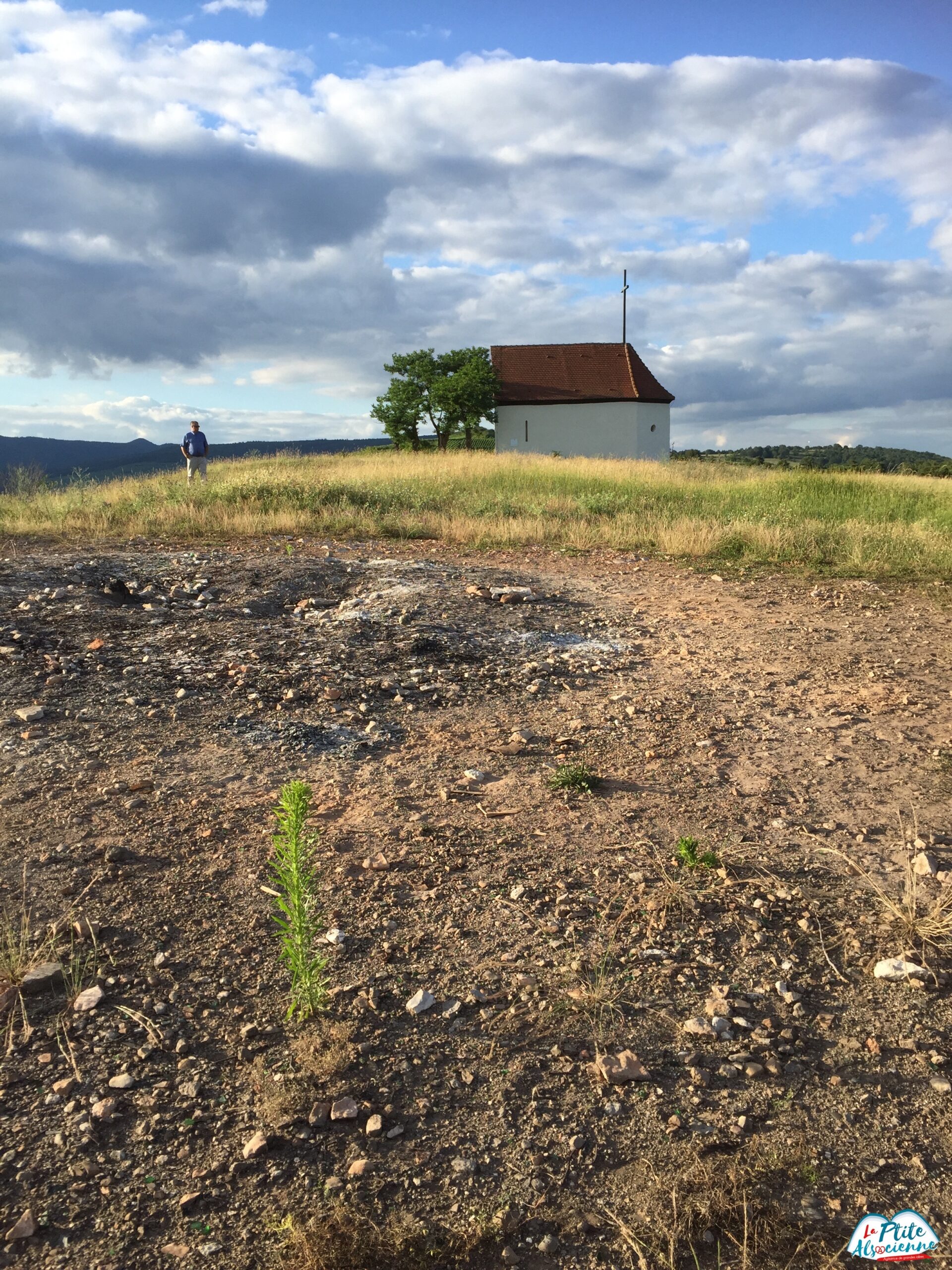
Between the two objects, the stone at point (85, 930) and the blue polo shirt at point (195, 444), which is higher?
the blue polo shirt at point (195, 444)

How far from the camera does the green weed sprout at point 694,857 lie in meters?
2.99

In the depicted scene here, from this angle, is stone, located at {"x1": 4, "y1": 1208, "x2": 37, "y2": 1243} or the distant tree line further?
the distant tree line

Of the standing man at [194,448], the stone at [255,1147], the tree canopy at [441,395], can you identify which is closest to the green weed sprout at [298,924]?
the stone at [255,1147]

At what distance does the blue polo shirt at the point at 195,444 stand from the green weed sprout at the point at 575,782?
496 inches

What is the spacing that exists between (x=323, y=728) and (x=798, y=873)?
2.33m

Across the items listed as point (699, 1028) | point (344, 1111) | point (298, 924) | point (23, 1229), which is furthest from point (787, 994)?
point (23, 1229)

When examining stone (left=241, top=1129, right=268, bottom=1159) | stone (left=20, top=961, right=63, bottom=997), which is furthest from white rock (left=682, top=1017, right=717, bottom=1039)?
stone (left=20, top=961, right=63, bottom=997)

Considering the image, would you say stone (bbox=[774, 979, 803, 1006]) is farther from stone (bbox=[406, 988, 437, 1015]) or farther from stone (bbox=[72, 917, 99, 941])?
stone (bbox=[72, 917, 99, 941])

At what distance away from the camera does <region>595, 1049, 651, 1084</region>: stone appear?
2125mm

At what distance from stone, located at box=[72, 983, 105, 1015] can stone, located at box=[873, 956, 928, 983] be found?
2.27 m

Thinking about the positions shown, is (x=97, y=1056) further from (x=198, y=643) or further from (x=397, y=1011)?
(x=198, y=643)

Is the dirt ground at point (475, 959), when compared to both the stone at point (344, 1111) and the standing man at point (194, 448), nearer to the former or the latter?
the stone at point (344, 1111)

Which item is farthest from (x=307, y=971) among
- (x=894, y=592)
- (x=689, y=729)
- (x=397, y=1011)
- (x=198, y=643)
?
(x=894, y=592)

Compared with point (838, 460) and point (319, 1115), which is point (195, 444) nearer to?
point (319, 1115)
